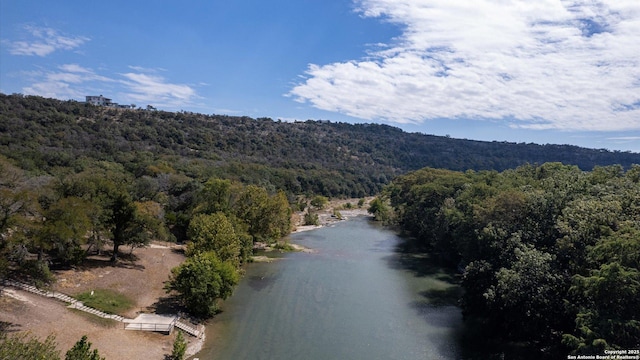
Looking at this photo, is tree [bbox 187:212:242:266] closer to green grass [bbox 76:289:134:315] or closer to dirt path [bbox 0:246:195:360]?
dirt path [bbox 0:246:195:360]

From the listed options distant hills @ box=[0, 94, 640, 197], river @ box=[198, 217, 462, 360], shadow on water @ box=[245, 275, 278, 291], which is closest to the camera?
river @ box=[198, 217, 462, 360]

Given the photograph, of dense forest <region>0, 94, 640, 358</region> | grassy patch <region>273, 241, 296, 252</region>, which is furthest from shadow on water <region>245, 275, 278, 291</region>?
grassy patch <region>273, 241, 296, 252</region>

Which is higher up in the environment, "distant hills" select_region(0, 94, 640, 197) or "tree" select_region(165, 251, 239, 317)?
"distant hills" select_region(0, 94, 640, 197)

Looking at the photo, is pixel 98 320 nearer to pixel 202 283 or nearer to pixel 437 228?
pixel 202 283

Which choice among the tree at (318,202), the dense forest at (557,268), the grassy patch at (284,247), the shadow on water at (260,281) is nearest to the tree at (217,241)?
the shadow on water at (260,281)

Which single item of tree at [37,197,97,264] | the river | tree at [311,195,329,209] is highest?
tree at [37,197,97,264]
